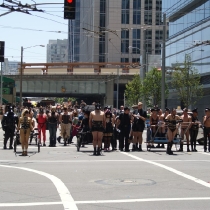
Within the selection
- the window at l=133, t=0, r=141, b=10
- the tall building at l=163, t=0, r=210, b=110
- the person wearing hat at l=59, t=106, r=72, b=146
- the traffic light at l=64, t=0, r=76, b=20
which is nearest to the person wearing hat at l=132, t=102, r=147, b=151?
the person wearing hat at l=59, t=106, r=72, b=146

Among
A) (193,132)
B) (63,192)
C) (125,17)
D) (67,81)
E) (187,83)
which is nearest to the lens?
(63,192)

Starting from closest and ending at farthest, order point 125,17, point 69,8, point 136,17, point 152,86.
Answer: point 69,8, point 152,86, point 125,17, point 136,17

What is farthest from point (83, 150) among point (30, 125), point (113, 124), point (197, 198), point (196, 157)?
point (197, 198)

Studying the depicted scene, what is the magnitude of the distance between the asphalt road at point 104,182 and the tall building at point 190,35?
28.3 metres

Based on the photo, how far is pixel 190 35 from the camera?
5316 centimetres

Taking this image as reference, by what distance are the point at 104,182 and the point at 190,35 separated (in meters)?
Result: 42.8

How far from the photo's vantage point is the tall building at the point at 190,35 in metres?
48.9

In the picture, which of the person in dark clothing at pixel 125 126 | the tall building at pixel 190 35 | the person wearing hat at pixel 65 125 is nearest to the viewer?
the person in dark clothing at pixel 125 126

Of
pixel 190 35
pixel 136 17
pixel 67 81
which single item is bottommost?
pixel 67 81

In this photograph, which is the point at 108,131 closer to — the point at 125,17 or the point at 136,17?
the point at 125,17

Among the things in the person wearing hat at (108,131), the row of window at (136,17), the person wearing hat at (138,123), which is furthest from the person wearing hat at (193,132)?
the row of window at (136,17)

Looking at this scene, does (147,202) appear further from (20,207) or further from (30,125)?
(30,125)

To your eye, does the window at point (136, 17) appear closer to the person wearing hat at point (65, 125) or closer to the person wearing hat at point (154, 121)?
the person wearing hat at point (65, 125)

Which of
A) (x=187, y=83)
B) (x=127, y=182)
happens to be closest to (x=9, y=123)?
(x=127, y=182)
